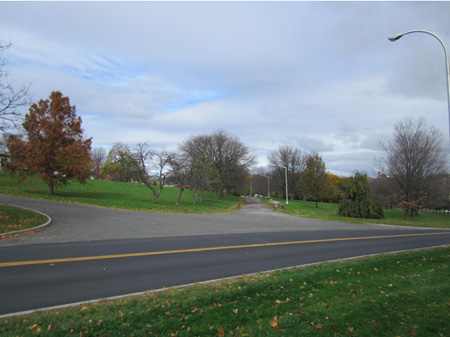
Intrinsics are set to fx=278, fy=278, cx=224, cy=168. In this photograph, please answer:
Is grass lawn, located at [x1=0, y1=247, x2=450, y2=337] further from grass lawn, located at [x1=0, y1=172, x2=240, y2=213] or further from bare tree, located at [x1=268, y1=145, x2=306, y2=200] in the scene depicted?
bare tree, located at [x1=268, y1=145, x2=306, y2=200]

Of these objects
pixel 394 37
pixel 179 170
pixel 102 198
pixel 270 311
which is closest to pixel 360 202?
pixel 179 170

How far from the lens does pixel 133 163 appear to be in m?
26.5

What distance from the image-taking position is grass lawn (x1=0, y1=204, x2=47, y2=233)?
35.4ft

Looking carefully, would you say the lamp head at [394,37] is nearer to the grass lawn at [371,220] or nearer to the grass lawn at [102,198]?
the grass lawn at [371,220]

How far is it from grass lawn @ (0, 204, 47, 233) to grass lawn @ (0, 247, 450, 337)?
8.64m

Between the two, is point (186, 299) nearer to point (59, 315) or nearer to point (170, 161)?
point (59, 315)

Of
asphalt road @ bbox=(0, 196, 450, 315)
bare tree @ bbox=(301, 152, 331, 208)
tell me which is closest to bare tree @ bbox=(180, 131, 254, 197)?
bare tree @ bbox=(301, 152, 331, 208)

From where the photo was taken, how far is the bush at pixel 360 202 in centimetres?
2823

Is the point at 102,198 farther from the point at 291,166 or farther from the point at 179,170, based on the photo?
the point at 291,166

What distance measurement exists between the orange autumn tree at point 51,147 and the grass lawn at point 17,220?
1267cm

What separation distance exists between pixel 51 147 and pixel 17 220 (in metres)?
→ 15.8

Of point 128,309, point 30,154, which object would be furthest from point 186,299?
point 30,154

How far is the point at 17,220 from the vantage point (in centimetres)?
1200

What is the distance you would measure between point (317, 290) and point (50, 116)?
28.7 meters
